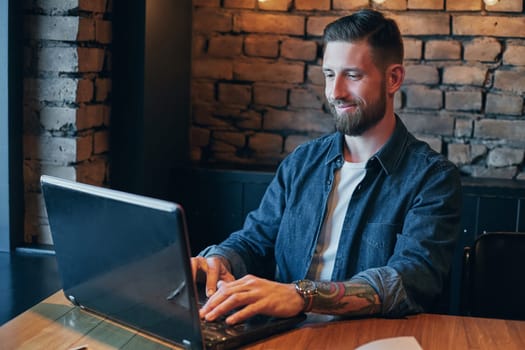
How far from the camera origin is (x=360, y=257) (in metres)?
1.91

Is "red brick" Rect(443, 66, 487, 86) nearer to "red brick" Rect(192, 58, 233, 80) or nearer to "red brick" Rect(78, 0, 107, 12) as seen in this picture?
"red brick" Rect(192, 58, 233, 80)

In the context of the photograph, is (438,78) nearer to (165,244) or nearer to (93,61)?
(93,61)

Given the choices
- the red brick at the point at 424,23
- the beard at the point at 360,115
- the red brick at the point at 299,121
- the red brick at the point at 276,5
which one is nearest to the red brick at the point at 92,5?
the red brick at the point at 276,5

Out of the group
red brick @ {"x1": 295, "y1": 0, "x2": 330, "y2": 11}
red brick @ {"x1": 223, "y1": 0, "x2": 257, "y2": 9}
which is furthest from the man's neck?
red brick @ {"x1": 223, "y1": 0, "x2": 257, "y2": 9}

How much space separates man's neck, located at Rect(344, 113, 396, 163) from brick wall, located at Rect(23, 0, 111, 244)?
0.93 m

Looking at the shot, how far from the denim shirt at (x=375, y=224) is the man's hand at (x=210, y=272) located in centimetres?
10

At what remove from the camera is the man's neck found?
1.96 meters

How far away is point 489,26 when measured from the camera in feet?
9.67

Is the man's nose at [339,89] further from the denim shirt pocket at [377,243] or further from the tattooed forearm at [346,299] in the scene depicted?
the tattooed forearm at [346,299]

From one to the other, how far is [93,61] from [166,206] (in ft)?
4.76

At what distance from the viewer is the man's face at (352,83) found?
1892 millimetres

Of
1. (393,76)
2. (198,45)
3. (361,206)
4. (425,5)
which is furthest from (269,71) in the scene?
(361,206)

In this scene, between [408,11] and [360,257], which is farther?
[408,11]

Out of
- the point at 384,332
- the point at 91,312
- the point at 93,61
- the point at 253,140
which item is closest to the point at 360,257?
the point at 384,332
